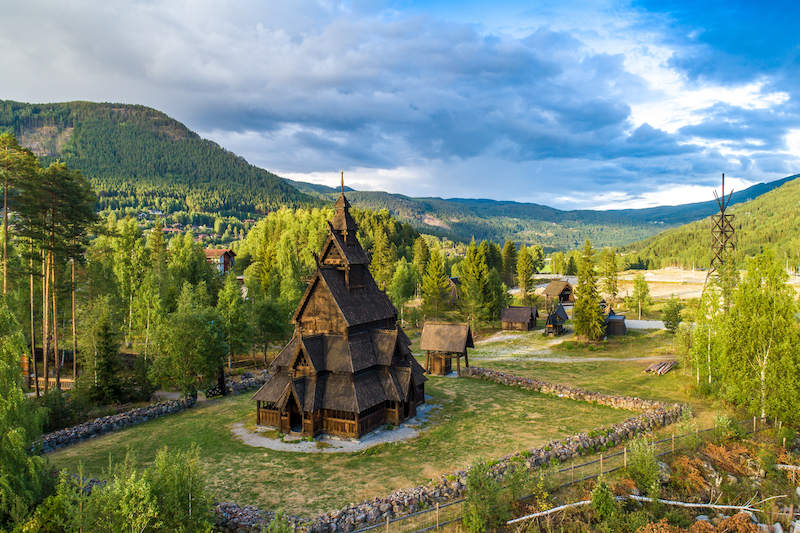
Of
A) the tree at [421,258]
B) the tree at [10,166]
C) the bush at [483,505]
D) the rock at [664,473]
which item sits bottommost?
the rock at [664,473]

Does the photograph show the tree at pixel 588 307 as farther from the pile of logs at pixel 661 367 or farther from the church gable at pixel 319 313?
the church gable at pixel 319 313

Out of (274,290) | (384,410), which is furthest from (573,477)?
(274,290)

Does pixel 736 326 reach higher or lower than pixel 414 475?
higher

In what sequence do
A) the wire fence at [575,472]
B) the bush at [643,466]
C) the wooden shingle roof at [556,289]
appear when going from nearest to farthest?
the wire fence at [575,472] < the bush at [643,466] < the wooden shingle roof at [556,289]

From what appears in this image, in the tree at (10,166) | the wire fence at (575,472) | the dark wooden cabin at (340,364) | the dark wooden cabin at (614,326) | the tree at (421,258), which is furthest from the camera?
the tree at (421,258)

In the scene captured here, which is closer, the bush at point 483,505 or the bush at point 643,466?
the bush at point 483,505

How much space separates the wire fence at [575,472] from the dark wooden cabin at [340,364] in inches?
345

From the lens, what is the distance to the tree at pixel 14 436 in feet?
46.8

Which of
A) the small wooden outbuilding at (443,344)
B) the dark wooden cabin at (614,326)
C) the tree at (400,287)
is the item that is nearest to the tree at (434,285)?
the tree at (400,287)

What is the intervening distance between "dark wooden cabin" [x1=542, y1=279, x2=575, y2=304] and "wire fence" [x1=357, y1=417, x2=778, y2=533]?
5806cm

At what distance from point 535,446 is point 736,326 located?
16.9 m

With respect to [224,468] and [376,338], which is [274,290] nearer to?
[376,338]

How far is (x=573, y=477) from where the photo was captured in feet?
63.7

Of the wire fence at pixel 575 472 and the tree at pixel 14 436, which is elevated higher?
the tree at pixel 14 436
